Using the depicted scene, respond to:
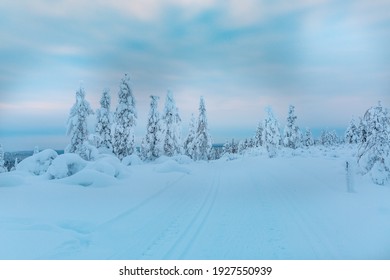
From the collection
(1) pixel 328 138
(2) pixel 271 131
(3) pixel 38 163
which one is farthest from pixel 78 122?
(1) pixel 328 138

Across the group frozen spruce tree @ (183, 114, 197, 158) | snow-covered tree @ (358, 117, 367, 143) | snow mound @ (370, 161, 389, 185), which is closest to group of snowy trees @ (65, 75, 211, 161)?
frozen spruce tree @ (183, 114, 197, 158)

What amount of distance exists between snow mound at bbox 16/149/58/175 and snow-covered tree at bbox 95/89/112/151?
16950 mm

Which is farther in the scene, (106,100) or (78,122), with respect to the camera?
(106,100)

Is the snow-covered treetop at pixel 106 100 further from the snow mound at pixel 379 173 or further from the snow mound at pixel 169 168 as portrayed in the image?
the snow mound at pixel 379 173

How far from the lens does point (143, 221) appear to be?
786cm

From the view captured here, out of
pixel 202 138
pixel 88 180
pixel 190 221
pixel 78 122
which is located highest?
pixel 78 122

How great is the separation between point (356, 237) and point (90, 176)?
9684mm

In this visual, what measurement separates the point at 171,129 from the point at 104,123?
29.6ft

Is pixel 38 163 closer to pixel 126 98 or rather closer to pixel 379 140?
pixel 379 140

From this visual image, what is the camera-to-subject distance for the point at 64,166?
14.3 metres

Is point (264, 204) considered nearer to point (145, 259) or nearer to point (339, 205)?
point (339, 205)

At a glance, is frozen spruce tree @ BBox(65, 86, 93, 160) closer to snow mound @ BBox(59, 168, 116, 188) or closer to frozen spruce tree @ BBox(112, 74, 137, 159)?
frozen spruce tree @ BBox(112, 74, 137, 159)

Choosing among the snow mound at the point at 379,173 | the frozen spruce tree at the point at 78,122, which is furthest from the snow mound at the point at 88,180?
the frozen spruce tree at the point at 78,122

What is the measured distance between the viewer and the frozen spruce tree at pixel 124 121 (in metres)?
35.5
